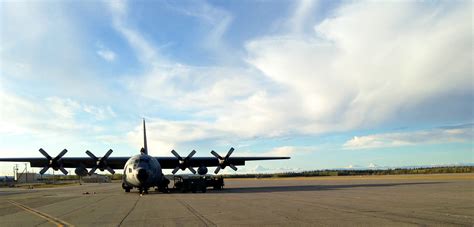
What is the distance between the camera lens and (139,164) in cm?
3272

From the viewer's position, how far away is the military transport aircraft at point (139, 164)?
3312 cm

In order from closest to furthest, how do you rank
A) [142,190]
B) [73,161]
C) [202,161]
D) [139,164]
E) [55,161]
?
[139,164], [142,190], [55,161], [73,161], [202,161]

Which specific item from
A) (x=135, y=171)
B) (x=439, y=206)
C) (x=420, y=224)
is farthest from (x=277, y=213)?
(x=135, y=171)

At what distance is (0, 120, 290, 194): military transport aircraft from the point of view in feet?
109

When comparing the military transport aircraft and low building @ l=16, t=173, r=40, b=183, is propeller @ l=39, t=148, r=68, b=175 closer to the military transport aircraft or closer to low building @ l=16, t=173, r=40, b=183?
the military transport aircraft

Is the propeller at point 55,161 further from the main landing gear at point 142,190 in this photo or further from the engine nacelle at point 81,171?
the main landing gear at point 142,190

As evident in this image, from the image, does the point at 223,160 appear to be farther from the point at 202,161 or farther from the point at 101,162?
the point at 101,162

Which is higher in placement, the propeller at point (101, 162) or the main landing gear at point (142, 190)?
the propeller at point (101, 162)

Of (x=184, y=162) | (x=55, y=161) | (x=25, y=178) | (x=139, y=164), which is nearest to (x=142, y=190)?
(x=139, y=164)

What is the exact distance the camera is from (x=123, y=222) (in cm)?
1330

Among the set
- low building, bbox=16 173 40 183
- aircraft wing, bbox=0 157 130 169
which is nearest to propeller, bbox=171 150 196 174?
aircraft wing, bbox=0 157 130 169

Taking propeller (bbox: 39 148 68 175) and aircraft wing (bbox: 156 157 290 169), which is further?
aircraft wing (bbox: 156 157 290 169)

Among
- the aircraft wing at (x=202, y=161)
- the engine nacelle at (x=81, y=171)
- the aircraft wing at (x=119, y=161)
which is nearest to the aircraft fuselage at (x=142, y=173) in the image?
the engine nacelle at (x=81, y=171)

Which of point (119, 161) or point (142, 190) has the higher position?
point (119, 161)
